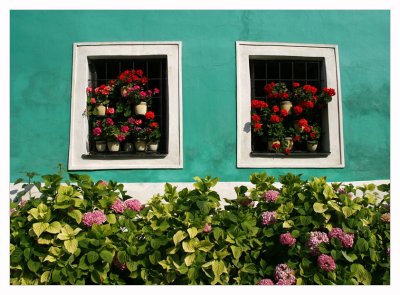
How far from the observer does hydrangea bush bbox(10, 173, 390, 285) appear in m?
2.73

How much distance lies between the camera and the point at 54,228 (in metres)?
2.75

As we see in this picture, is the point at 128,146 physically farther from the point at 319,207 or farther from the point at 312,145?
the point at 319,207

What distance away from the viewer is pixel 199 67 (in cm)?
444

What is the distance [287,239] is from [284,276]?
0.90 ft

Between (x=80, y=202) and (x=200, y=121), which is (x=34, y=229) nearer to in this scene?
(x=80, y=202)

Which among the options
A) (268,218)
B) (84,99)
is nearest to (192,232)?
(268,218)

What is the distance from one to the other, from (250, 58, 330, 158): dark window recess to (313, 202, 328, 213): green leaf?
1.69 metres

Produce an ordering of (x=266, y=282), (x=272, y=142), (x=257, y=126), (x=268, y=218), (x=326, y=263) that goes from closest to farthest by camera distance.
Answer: (x=326, y=263)
(x=266, y=282)
(x=268, y=218)
(x=257, y=126)
(x=272, y=142)

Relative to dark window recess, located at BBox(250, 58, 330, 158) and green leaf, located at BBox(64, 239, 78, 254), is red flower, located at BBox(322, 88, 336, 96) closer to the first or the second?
dark window recess, located at BBox(250, 58, 330, 158)

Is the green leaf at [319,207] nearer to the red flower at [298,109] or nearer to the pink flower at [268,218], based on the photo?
the pink flower at [268,218]

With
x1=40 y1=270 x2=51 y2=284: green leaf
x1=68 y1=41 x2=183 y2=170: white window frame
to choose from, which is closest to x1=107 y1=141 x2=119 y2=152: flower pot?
x1=68 y1=41 x2=183 y2=170: white window frame

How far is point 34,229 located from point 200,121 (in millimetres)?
2309

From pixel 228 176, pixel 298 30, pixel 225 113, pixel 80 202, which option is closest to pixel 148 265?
pixel 80 202

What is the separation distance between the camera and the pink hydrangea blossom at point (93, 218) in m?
2.84
